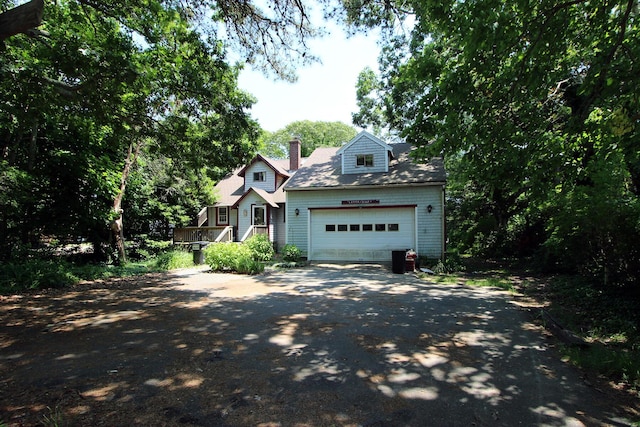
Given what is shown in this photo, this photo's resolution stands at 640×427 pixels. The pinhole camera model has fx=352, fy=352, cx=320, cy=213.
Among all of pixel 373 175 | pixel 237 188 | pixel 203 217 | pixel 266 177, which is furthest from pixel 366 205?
pixel 203 217

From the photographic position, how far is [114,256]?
47.3 ft

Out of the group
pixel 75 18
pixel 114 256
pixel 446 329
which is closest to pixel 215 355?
pixel 446 329

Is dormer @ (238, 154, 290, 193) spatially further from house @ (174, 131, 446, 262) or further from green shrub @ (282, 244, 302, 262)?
green shrub @ (282, 244, 302, 262)

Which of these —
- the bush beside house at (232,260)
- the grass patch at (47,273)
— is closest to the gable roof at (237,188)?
the bush beside house at (232,260)

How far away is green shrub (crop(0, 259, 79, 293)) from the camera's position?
9.09 m

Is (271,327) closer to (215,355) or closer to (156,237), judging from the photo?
(215,355)

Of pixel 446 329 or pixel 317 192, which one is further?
pixel 317 192

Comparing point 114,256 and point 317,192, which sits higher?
point 317,192

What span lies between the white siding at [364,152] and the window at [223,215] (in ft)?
36.6

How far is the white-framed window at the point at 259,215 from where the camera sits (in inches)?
885

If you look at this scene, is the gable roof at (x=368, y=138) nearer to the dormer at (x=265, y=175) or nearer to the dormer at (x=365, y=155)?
the dormer at (x=365, y=155)

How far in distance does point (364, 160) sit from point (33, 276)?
1375cm

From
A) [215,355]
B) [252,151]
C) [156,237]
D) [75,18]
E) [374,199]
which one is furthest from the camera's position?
[156,237]

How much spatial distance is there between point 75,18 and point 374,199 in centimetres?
1227
